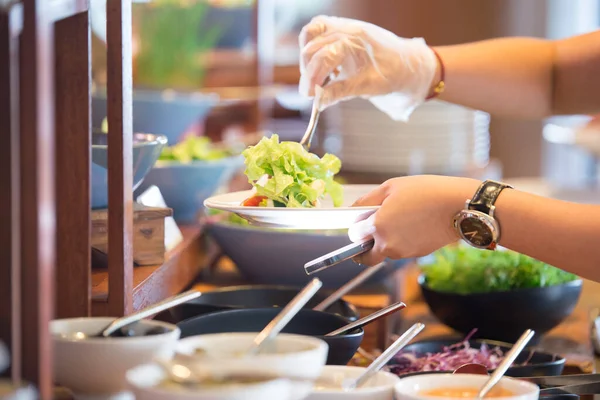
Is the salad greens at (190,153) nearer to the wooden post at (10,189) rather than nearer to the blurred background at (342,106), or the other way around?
the blurred background at (342,106)

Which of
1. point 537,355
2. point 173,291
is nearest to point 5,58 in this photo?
point 173,291

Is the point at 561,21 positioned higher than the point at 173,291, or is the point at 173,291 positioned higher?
the point at 561,21

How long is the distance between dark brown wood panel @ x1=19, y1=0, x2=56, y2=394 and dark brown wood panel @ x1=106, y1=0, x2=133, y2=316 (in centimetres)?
39

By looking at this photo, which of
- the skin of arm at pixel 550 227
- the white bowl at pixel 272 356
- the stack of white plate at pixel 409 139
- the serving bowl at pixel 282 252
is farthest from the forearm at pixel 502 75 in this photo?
the stack of white plate at pixel 409 139

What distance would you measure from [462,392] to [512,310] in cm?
74

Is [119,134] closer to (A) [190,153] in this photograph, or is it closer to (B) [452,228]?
(B) [452,228]

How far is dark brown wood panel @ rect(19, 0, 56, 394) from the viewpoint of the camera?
767 mm

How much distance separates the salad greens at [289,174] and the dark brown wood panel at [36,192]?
2.37ft

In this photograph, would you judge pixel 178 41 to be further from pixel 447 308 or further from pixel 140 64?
pixel 447 308

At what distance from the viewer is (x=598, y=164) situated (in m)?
6.45

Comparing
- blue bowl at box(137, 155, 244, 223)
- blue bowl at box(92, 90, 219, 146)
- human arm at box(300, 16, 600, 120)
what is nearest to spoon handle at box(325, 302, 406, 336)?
human arm at box(300, 16, 600, 120)

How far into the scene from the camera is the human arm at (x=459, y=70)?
5.98 feet

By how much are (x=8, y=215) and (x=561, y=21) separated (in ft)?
19.7

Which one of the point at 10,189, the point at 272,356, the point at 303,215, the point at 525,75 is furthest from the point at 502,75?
the point at 10,189
